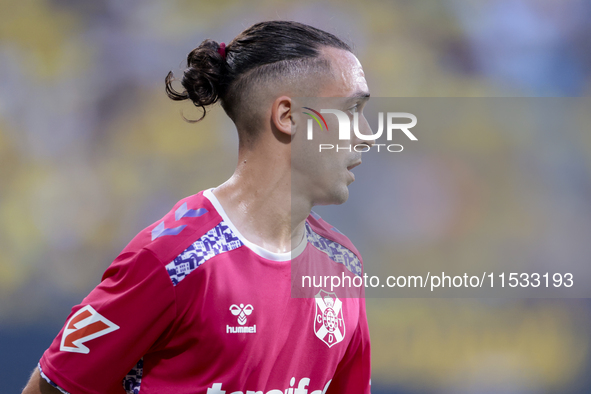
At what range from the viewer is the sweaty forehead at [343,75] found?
3.95 feet

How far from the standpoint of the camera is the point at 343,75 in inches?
47.9

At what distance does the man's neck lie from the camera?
120cm

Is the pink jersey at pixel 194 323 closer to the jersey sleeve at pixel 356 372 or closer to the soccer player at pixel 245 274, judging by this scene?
the soccer player at pixel 245 274

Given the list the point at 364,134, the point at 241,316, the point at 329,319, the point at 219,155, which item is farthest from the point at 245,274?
the point at 219,155

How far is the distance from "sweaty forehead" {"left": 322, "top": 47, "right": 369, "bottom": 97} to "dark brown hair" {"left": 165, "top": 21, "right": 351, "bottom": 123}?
21mm

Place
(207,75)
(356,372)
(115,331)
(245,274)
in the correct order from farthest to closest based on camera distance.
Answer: (356,372) < (207,75) < (245,274) < (115,331)

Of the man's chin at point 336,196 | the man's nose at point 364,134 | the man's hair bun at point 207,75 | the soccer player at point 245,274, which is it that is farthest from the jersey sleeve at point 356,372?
the man's hair bun at point 207,75

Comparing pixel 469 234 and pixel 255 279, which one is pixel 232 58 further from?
pixel 469 234

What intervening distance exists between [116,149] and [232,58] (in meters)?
1.77

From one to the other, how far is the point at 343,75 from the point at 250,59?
21 centimetres

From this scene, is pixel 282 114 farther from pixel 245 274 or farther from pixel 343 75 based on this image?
pixel 245 274

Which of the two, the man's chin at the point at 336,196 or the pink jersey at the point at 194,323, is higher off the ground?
the man's chin at the point at 336,196

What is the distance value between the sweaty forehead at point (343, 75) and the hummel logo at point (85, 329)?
65cm

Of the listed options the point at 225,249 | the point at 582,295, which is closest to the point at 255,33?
the point at 225,249
